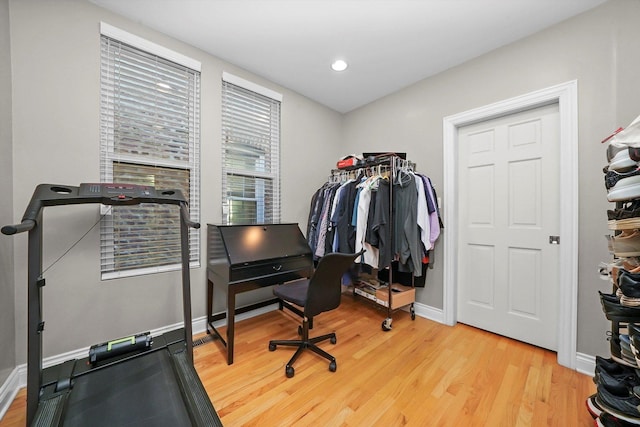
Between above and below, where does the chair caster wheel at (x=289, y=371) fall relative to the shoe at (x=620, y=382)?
below

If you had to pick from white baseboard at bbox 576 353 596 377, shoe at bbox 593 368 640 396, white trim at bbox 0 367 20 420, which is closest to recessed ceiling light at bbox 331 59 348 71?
shoe at bbox 593 368 640 396

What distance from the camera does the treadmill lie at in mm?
1086

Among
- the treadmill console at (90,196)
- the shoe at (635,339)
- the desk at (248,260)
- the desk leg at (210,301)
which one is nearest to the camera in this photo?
the shoe at (635,339)

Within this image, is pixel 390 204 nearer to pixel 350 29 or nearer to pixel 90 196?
pixel 350 29

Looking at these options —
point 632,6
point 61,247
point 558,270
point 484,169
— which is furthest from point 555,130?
point 61,247

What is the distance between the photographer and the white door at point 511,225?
6.50 ft

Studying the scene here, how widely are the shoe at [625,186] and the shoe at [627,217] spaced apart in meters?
0.07

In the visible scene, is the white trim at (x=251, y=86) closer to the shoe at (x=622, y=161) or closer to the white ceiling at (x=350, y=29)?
the white ceiling at (x=350, y=29)

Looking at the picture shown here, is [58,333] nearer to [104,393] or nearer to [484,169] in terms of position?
[104,393]

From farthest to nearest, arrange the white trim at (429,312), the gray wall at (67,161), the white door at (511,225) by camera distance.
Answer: the white trim at (429,312)
the white door at (511,225)
the gray wall at (67,161)

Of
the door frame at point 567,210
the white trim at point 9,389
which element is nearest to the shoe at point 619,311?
the door frame at point 567,210

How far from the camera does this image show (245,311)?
2510 millimetres

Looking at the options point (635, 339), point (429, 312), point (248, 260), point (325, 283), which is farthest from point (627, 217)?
point (248, 260)

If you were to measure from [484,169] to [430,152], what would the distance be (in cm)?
53
